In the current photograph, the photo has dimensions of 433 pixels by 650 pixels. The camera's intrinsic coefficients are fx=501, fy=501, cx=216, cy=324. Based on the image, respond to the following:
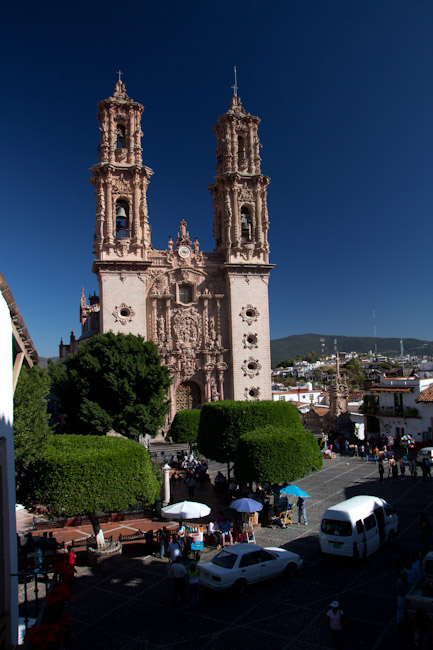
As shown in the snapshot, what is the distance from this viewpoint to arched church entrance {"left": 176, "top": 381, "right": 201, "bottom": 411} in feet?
123

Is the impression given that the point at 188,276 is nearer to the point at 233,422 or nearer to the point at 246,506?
the point at 233,422

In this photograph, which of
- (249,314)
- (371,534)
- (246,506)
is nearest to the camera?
(371,534)

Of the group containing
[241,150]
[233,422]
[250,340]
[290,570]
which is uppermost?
[241,150]

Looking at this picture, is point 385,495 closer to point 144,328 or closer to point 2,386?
point 2,386

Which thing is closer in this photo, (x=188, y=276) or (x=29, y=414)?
(x=29, y=414)

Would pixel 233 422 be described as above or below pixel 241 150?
below

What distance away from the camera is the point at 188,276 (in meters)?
38.2

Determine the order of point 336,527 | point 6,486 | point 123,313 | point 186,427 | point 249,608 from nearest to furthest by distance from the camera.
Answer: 1. point 6,486
2. point 249,608
3. point 336,527
4. point 186,427
5. point 123,313

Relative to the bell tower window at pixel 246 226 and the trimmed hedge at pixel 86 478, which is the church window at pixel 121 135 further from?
the trimmed hedge at pixel 86 478

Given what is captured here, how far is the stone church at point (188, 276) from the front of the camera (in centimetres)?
3584

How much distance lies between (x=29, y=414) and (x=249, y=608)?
6666 millimetres

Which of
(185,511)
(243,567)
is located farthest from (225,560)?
(185,511)

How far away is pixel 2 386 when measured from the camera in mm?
7906

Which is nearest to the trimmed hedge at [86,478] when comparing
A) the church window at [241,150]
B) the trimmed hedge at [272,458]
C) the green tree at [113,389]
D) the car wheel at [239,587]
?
the car wheel at [239,587]
